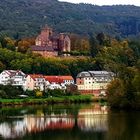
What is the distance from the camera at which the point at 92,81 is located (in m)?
110

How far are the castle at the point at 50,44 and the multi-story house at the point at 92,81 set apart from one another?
59.9 ft

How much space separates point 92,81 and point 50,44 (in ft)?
88.1

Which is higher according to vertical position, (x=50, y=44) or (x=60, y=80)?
(x=50, y=44)

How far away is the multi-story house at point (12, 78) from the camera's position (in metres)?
98.4

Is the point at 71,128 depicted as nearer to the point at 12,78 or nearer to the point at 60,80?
the point at 12,78

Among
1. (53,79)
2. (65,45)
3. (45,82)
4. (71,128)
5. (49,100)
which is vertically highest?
(65,45)

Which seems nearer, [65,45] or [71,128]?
[71,128]

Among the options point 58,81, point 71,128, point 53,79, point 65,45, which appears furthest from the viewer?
point 65,45

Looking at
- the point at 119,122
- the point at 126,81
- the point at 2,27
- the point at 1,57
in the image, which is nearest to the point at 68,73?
the point at 1,57

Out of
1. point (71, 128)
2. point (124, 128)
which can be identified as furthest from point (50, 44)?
point (124, 128)

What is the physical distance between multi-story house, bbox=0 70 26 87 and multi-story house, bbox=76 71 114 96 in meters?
13.6

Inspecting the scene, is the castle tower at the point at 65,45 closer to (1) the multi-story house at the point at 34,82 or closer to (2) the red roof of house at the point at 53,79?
(2) the red roof of house at the point at 53,79

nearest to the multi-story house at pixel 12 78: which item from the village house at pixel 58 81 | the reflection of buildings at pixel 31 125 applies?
the village house at pixel 58 81

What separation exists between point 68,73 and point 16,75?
17518 mm
